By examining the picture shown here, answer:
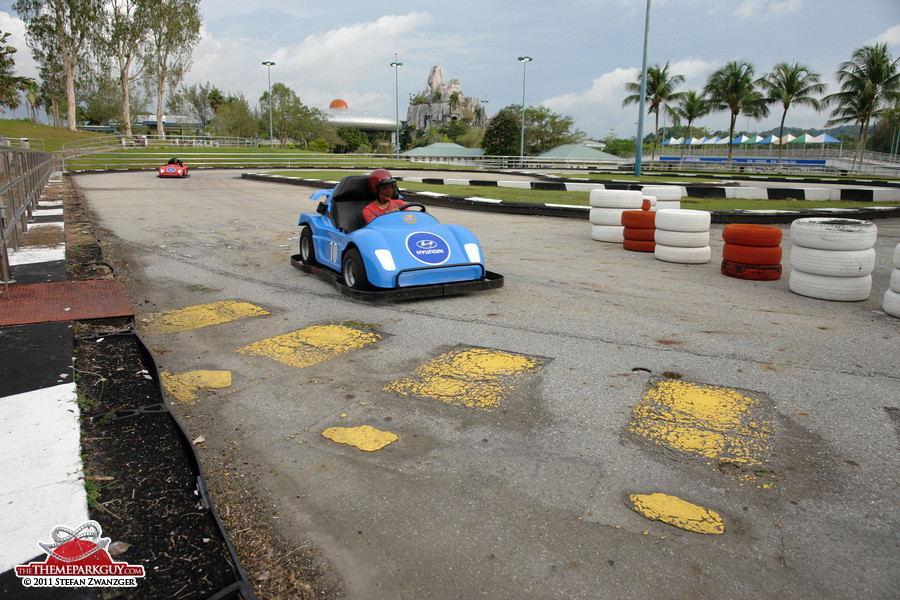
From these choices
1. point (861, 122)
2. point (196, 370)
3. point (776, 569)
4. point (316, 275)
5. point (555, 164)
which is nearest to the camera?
point (776, 569)

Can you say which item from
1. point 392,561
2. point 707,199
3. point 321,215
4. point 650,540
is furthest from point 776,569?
point 707,199

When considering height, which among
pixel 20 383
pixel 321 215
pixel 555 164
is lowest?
pixel 20 383

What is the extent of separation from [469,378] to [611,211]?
5.99 m

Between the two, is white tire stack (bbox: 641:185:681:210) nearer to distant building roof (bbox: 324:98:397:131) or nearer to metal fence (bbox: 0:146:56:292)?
metal fence (bbox: 0:146:56:292)

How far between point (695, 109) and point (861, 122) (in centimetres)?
1362

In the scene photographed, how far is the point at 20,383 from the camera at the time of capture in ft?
9.71

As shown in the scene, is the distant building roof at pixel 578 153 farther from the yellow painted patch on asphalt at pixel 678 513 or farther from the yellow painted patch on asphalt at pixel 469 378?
the yellow painted patch on asphalt at pixel 678 513

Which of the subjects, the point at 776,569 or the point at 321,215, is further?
the point at 321,215

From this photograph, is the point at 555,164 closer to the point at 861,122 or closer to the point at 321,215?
the point at 861,122

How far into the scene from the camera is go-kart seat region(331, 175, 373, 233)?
6.02m

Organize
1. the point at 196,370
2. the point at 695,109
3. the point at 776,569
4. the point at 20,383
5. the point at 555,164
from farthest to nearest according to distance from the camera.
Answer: the point at 695,109 < the point at 555,164 < the point at 196,370 < the point at 20,383 < the point at 776,569

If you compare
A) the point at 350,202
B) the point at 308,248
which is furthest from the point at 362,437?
the point at 308,248

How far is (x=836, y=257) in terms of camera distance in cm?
533

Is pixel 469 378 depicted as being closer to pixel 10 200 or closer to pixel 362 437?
pixel 362 437
